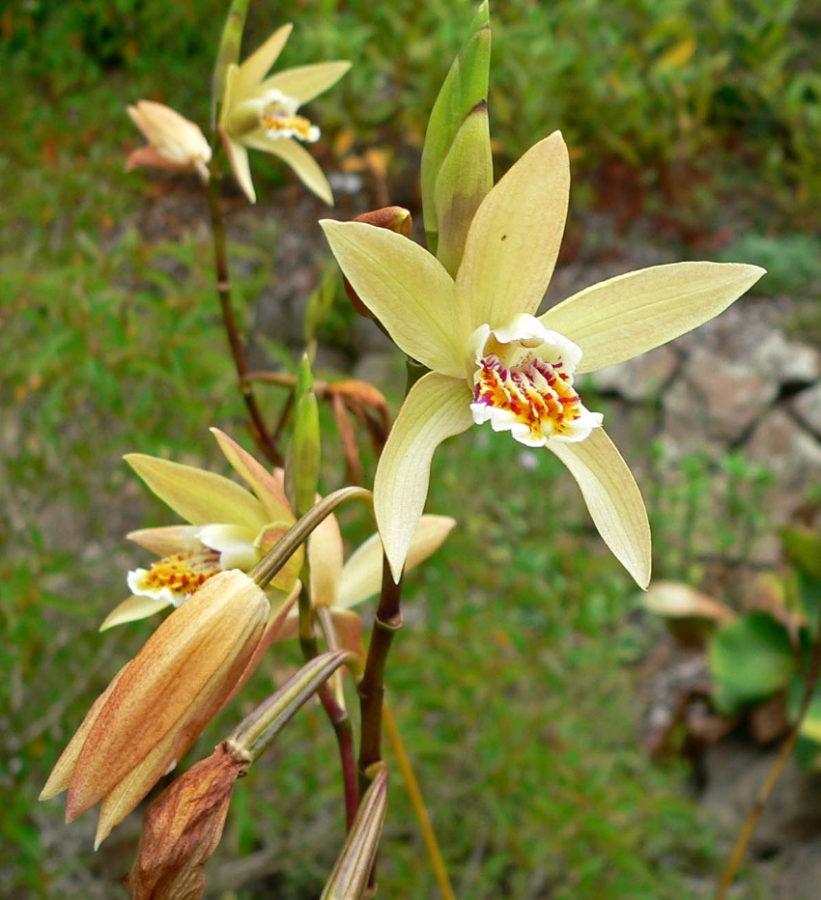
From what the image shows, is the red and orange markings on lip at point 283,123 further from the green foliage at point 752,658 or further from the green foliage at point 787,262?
the green foliage at point 787,262

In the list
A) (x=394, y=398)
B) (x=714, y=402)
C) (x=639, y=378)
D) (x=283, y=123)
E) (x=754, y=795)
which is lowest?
(x=754, y=795)

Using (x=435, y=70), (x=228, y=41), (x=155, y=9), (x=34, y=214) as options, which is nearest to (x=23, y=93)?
(x=155, y=9)

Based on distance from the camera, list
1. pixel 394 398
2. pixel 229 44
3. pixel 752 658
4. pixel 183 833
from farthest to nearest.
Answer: pixel 752 658
pixel 394 398
pixel 229 44
pixel 183 833

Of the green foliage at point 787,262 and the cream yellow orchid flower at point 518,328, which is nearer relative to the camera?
the cream yellow orchid flower at point 518,328

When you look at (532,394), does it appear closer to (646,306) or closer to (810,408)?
(646,306)

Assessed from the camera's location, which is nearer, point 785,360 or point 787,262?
point 785,360

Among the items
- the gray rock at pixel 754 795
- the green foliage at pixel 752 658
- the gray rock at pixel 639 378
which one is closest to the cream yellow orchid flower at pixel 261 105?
the green foliage at pixel 752 658

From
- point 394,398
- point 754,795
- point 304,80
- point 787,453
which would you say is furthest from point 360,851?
point 787,453

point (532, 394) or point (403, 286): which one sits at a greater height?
point (403, 286)

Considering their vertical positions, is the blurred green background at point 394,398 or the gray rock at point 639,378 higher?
the blurred green background at point 394,398
